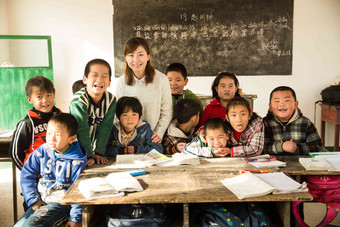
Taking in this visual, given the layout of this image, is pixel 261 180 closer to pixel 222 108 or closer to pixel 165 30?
pixel 222 108

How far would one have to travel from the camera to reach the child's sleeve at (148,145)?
2377 millimetres

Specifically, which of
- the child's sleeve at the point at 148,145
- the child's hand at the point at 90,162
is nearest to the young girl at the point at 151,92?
the child's sleeve at the point at 148,145

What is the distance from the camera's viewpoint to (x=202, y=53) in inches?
199

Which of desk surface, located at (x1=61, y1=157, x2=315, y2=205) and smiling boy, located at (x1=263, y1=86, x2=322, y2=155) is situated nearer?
desk surface, located at (x1=61, y1=157, x2=315, y2=205)

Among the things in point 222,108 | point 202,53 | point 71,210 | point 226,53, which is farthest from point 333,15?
point 71,210

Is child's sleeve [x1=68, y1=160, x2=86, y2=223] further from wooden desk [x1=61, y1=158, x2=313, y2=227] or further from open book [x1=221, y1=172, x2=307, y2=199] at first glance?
open book [x1=221, y1=172, x2=307, y2=199]

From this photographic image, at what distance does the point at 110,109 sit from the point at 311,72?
12.2 ft

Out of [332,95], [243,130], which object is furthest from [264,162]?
[332,95]

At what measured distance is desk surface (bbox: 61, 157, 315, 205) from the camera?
59.1 inches

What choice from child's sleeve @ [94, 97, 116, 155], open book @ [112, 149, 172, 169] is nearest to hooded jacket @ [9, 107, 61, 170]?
child's sleeve @ [94, 97, 116, 155]

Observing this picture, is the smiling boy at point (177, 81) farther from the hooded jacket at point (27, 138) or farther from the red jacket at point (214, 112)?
the hooded jacket at point (27, 138)

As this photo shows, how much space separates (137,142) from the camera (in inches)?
95.2

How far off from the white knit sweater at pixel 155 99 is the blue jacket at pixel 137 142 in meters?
0.14

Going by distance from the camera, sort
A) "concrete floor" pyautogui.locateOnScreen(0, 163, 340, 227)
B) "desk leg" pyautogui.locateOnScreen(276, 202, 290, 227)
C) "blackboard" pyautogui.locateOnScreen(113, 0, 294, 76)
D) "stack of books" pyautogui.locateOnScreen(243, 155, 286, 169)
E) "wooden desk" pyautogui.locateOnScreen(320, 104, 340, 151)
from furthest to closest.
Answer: "blackboard" pyautogui.locateOnScreen(113, 0, 294, 76)
"wooden desk" pyautogui.locateOnScreen(320, 104, 340, 151)
"concrete floor" pyautogui.locateOnScreen(0, 163, 340, 227)
"stack of books" pyautogui.locateOnScreen(243, 155, 286, 169)
"desk leg" pyautogui.locateOnScreen(276, 202, 290, 227)
